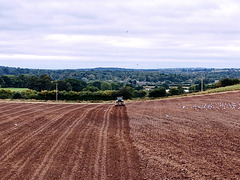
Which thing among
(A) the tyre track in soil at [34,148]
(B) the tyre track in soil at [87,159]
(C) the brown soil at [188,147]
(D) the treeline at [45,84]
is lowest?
(A) the tyre track in soil at [34,148]

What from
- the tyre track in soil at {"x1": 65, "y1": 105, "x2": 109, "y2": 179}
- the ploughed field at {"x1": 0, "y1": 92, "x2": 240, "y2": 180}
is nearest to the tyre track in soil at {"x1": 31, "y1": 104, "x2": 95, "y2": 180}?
the ploughed field at {"x1": 0, "y1": 92, "x2": 240, "y2": 180}

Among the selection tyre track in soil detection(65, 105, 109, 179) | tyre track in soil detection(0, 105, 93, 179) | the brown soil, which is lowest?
tyre track in soil detection(0, 105, 93, 179)

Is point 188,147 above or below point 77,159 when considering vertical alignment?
above

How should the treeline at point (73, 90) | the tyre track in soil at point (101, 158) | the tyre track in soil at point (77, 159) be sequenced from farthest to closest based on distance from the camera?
the treeline at point (73, 90), the tyre track in soil at point (101, 158), the tyre track in soil at point (77, 159)

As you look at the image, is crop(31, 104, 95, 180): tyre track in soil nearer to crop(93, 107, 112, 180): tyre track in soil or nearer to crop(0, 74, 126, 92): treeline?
crop(93, 107, 112, 180): tyre track in soil

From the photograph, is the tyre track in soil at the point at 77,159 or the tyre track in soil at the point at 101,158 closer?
the tyre track in soil at the point at 77,159

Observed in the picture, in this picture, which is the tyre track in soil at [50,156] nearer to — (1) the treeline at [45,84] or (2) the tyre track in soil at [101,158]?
(2) the tyre track in soil at [101,158]

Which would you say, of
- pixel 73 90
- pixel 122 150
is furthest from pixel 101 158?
pixel 73 90

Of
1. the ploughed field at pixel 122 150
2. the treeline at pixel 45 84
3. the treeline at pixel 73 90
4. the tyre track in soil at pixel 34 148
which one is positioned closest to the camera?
the ploughed field at pixel 122 150

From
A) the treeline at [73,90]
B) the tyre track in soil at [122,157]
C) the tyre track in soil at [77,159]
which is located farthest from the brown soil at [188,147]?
the treeline at [73,90]

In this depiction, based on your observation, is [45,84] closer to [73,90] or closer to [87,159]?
[73,90]

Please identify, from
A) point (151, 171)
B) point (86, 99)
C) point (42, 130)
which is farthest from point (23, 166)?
point (86, 99)

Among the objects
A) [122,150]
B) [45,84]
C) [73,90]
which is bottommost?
[73,90]

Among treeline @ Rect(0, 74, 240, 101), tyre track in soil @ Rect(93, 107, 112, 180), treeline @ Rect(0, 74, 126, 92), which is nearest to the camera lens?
tyre track in soil @ Rect(93, 107, 112, 180)
